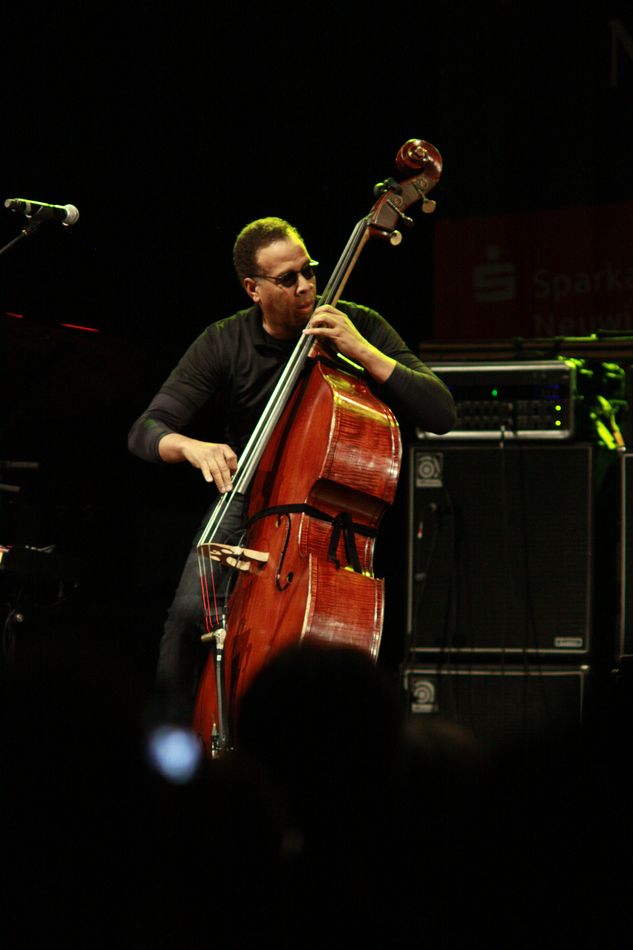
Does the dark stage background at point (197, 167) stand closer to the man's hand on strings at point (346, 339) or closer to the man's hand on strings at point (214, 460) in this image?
the man's hand on strings at point (346, 339)

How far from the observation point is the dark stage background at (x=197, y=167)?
5.69 metres

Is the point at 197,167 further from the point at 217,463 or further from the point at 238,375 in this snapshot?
the point at 217,463

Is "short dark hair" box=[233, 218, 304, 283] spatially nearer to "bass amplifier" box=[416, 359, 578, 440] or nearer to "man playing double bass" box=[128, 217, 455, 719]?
"man playing double bass" box=[128, 217, 455, 719]

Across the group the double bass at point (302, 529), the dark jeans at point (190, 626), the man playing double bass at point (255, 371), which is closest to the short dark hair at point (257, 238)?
the man playing double bass at point (255, 371)

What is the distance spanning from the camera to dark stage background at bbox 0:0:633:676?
18.7 ft

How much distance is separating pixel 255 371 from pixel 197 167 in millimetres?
2699

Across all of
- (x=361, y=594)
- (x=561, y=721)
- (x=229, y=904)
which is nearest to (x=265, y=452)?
(x=361, y=594)

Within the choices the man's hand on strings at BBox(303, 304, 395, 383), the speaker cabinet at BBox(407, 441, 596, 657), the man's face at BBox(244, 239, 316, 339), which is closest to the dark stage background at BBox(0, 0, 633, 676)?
the speaker cabinet at BBox(407, 441, 596, 657)

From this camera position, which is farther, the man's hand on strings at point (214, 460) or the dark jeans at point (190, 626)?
the dark jeans at point (190, 626)

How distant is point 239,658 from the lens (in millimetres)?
3082

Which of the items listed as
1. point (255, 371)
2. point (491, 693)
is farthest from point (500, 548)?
point (255, 371)

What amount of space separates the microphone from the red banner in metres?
2.65

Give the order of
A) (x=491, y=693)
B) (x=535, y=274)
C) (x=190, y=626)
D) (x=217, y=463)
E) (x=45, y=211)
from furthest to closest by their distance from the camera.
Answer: (x=535, y=274), (x=491, y=693), (x=45, y=211), (x=190, y=626), (x=217, y=463)

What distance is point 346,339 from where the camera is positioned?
331cm
